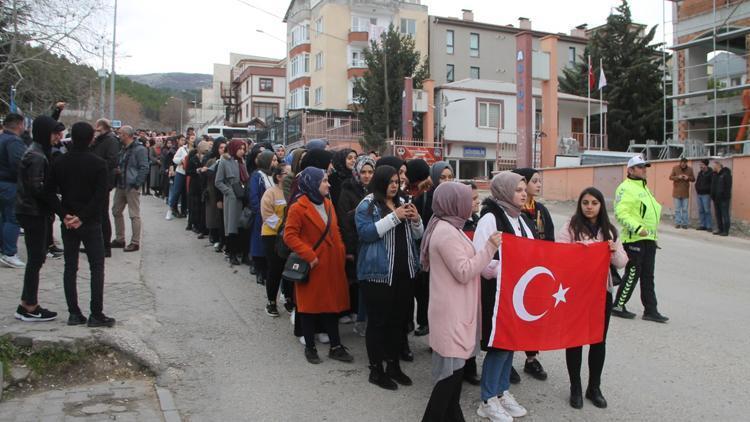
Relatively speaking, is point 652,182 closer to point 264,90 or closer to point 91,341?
point 91,341

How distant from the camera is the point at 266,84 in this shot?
72.4 m

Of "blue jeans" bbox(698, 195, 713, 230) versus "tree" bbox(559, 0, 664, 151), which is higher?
"tree" bbox(559, 0, 664, 151)

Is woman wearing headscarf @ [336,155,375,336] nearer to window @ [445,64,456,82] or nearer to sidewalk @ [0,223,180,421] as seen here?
sidewalk @ [0,223,180,421]

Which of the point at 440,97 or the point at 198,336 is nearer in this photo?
the point at 198,336

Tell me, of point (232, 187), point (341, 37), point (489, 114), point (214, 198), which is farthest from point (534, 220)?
point (341, 37)

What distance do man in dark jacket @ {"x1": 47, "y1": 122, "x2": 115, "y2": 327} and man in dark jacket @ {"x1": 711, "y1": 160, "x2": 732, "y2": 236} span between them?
1592cm

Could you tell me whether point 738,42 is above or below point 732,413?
above

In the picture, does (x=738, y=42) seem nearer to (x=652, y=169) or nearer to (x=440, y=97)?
(x=652, y=169)

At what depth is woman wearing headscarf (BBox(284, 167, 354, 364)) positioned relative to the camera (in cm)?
566

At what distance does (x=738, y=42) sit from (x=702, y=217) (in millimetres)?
13645

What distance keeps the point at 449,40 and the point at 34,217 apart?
50022mm

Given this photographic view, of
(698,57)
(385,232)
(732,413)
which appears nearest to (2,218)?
(385,232)

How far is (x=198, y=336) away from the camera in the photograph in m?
6.50

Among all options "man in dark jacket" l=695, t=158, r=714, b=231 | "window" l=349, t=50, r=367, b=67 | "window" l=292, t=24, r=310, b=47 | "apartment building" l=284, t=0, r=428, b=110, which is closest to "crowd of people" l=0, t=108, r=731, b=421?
"man in dark jacket" l=695, t=158, r=714, b=231
